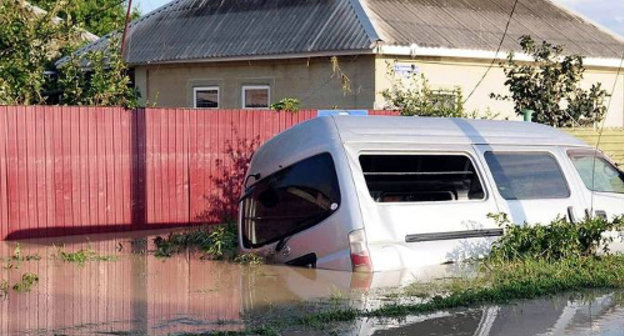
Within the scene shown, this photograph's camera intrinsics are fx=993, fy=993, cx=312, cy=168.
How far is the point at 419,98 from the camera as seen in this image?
61.4 ft

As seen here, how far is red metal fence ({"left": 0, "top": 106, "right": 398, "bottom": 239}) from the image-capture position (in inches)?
541

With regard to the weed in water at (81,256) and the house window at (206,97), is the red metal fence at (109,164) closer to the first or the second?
the weed in water at (81,256)

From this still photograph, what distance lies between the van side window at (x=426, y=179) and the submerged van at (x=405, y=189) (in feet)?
0.04

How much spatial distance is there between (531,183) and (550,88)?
8791 mm

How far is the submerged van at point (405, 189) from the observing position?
10344 mm

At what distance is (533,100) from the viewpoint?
20.0 meters

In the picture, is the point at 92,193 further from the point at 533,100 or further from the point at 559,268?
the point at 533,100

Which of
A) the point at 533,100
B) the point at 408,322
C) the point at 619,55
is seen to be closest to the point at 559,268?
the point at 408,322

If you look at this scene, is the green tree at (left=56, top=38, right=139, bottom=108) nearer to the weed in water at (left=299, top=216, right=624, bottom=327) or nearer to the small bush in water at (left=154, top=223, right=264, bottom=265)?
the small bush in water at (left=154, top=223, right=264, bottom=265)

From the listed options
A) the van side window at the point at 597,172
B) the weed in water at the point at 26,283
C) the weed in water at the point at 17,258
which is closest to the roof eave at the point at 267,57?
the van side window at the point at 597,172

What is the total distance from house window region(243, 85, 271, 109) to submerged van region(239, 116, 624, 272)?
9.98 meters

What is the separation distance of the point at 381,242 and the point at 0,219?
19.7 ft

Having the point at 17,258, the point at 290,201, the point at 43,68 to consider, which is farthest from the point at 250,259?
the point at 43,68

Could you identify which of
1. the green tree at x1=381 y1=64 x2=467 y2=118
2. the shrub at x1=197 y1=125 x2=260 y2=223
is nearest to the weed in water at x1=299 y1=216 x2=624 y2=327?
the shrub at x1=197 y1=125 x2=260 y2=223
